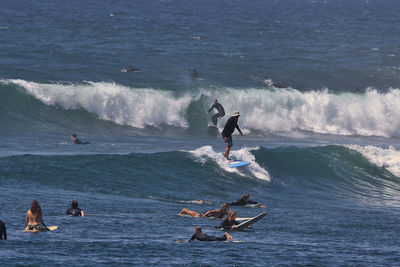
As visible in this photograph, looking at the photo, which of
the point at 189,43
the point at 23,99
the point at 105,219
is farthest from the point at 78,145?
the point at 189,43

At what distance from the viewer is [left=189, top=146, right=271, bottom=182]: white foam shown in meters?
26.5

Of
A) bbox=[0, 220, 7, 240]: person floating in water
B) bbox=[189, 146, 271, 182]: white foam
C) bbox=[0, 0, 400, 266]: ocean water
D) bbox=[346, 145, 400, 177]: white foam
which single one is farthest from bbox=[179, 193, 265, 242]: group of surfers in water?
bbox=[346, 145, 400, 177]: white foam

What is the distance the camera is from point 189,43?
6250 centimetres

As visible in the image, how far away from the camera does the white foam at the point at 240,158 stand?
87.0 ft

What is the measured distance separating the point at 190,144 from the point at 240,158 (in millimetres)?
5661

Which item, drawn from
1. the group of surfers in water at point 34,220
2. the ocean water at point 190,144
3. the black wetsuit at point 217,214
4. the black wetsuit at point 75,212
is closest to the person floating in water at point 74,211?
the black wetsuit at point 75,212

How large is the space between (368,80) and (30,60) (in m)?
24.3

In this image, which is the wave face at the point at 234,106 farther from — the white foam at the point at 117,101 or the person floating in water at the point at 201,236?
the person floating in water at the point at 201,236

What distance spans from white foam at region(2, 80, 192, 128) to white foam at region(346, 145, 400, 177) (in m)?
10.1

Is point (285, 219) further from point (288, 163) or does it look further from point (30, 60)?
point (30, 60)

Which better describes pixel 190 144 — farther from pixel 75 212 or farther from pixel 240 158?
pixel 75 212

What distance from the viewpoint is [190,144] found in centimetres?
3281

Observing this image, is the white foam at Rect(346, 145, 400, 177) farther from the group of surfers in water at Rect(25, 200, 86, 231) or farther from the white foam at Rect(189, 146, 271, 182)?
the group of surfers in water at Rect(25, 200, 86, 231)

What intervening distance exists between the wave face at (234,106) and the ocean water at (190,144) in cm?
10
